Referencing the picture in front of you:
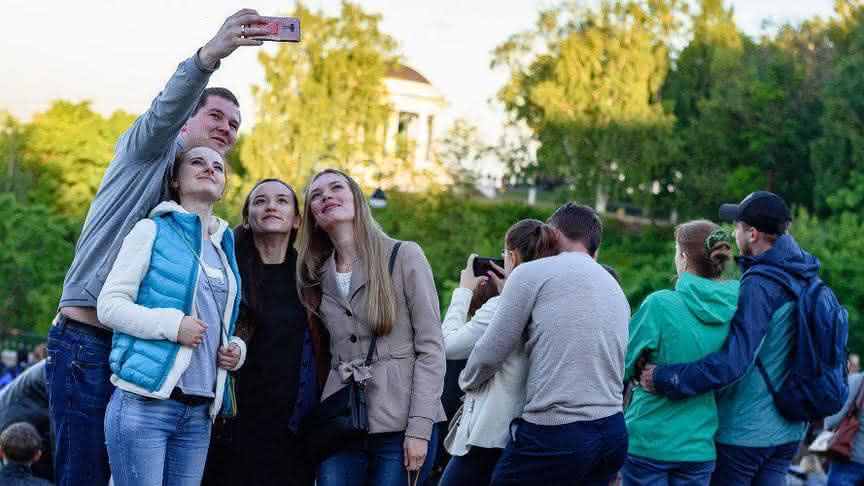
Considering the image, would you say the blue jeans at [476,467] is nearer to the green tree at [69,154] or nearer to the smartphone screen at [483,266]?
the smartphone screen at [483,266]

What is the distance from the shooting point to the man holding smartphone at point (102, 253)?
435cm

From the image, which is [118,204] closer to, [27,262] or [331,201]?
[331,201]

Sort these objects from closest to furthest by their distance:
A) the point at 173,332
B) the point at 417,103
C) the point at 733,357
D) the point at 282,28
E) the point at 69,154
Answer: the point at 282,28, the point at 173,332, the point at 733,357, the point at 69,154, the point at 417,103

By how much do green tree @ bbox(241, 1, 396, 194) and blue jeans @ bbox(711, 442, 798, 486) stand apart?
3791 centimetres

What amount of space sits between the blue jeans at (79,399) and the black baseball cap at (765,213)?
349 cm

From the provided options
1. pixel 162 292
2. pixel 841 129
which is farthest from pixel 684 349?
pixel 841 129

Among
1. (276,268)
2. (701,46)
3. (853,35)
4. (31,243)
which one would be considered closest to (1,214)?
(31,243)

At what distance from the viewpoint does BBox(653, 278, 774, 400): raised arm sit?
634cm

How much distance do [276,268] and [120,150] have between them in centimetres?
121

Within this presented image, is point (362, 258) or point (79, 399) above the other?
point (362, 258)

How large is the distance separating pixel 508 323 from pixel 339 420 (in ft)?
2.82

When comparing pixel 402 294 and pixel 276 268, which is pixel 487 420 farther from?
pixel 276 268

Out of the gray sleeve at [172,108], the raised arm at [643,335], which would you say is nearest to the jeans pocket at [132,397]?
the gray sleeve at [172,108]

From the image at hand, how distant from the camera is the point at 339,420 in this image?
5297mm
